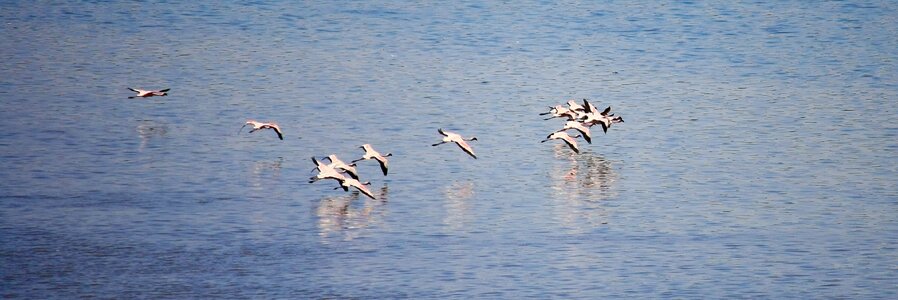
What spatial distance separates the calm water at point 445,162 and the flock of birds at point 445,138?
0.29 m

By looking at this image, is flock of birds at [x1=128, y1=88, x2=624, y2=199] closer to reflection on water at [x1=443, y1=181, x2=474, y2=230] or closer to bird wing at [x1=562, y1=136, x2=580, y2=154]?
bird wing at [x1=562, y1=136, x2=580, y2=154]

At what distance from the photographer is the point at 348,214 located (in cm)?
2803

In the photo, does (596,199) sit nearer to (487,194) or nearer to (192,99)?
(487,194)

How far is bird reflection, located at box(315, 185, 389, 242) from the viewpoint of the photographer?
88.4ft

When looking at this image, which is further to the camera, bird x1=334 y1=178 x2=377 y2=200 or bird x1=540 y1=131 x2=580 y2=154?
bird x1=540 y1=131 x2=580 y2=154

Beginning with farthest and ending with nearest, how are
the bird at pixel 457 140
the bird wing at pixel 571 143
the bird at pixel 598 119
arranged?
1. the bird at pixel 598 119
2. the bird wing at pixel 571 143
3. the bird at pixel 457 140

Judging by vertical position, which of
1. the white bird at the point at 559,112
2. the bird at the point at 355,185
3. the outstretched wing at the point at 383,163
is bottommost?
the bird at the point at 355,185

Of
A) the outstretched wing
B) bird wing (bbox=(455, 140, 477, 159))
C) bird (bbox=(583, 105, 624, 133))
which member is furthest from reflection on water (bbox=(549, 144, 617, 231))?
the outstretched wing

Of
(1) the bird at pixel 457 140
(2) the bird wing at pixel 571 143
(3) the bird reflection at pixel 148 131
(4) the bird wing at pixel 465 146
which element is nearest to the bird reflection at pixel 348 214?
(1) the bird at pixel 457 140

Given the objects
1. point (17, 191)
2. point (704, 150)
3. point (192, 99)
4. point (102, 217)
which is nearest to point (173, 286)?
point (102, 217)

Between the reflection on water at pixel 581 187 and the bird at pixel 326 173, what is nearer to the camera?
the reflection on water at pixel 581 187

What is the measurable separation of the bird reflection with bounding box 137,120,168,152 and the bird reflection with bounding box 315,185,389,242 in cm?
556

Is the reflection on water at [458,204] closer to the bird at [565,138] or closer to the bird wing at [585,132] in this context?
the bird at [565,138]

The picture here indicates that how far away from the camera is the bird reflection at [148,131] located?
3388cm
